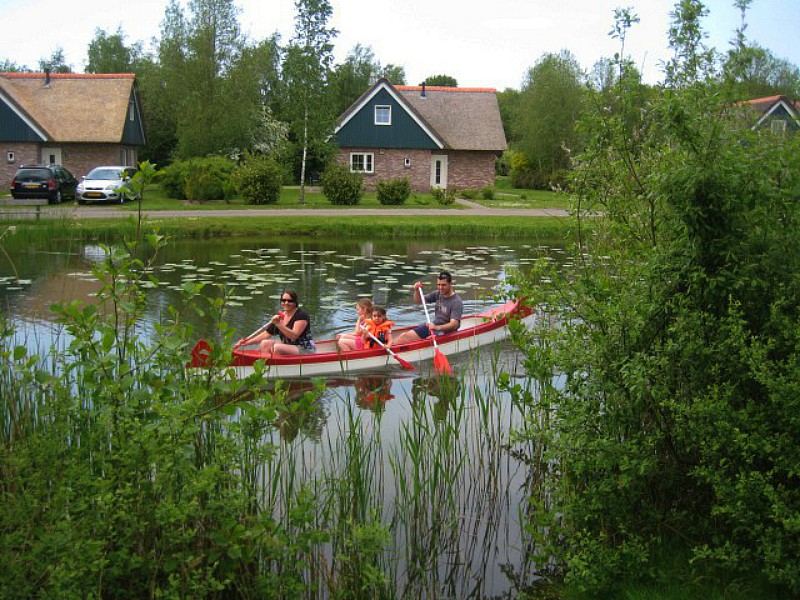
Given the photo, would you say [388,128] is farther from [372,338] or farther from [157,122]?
[372,338]

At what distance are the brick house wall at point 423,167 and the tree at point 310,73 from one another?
1067cm

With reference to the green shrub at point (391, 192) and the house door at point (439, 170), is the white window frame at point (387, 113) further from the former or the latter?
the green shrub at point (391, 192)

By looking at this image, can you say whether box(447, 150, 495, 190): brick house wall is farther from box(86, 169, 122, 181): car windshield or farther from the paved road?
box(86, 169, 122, 181): car windshield

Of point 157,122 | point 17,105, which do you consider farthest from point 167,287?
point 157,122

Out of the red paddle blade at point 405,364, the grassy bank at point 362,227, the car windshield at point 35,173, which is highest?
→ the car windshield at point 35,173

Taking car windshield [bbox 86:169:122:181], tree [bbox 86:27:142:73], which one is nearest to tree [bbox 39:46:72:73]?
tree [bbox 86:27:142:73]

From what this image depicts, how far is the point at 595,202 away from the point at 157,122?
1915 inches

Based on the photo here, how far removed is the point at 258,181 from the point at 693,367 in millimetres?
31044

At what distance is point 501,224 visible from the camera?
29859 millimetres

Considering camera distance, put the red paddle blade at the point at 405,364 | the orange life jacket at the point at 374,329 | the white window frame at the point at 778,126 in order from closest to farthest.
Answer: the white window frame at the point at 778,126 → the red paddle blade at the point at 405,364 → the orange life jacket at the point at 374,329

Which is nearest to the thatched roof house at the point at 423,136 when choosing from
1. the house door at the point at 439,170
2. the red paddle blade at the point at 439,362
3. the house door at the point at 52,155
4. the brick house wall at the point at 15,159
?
the house door at the point at 439,170

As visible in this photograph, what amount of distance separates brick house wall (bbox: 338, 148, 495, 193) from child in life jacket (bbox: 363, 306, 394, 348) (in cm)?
3336

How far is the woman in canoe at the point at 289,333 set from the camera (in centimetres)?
1170

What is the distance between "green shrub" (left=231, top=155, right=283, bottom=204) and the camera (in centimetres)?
3503
